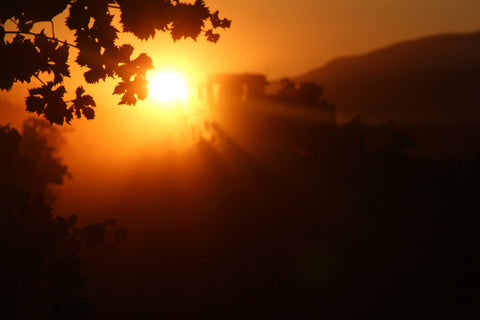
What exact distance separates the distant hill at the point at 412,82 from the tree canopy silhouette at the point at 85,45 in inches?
2159

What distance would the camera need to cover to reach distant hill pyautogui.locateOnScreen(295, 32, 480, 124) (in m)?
68.2

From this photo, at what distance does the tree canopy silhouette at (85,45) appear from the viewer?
5531 millimetres

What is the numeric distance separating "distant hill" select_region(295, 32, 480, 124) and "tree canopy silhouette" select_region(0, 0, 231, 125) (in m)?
54.8

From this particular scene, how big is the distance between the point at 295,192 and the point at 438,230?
621 cm

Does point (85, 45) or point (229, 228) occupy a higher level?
point (229, 228)

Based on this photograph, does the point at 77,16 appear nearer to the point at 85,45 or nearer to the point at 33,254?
the point at 85,45

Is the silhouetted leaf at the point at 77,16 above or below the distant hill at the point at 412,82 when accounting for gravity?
below

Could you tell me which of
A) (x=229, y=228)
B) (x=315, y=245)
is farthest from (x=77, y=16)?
(x=229, y=228)

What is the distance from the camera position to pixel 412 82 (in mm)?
84188

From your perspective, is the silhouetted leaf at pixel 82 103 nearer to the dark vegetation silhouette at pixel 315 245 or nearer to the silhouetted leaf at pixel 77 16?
the silhouetted leaf at pixel 77 16

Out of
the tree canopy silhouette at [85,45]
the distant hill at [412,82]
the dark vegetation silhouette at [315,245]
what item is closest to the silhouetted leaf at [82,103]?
the tree canopy silhouette at [85,45]

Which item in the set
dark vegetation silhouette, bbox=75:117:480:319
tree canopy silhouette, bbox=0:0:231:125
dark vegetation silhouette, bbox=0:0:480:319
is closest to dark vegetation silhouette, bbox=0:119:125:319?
dark vegetation silhouette, bbox=0:0:480:319

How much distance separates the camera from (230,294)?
14.8 m

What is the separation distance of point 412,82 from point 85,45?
84289mm
